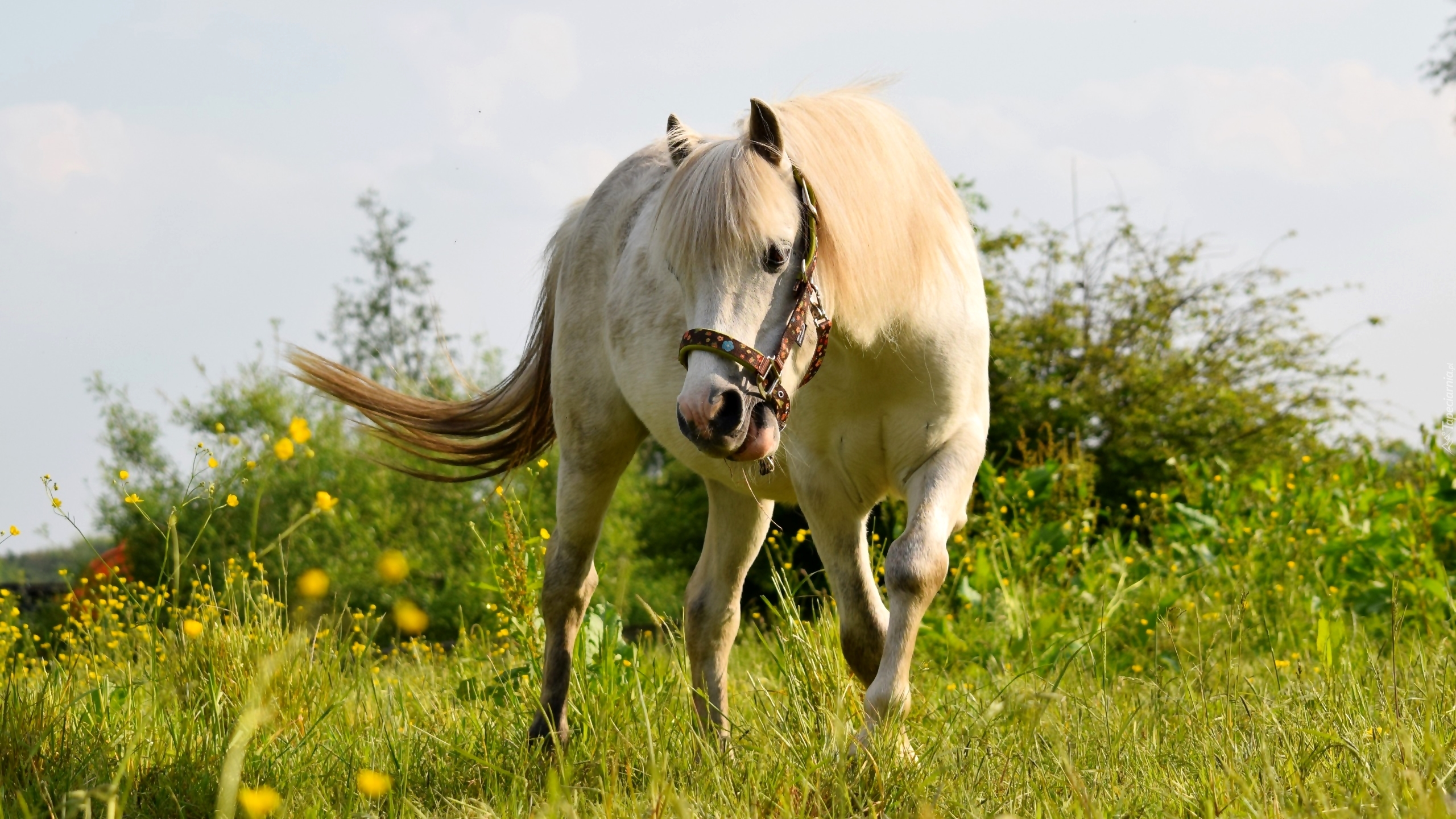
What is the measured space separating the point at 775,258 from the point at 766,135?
0.37 m

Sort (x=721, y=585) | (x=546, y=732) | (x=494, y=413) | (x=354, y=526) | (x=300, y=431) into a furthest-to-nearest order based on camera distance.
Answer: (x=354, y=526) < (x=494, y=413) < (x=721, y=585) < (x=546, y=732) < (x=300, y=431)

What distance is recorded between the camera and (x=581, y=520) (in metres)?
4.04

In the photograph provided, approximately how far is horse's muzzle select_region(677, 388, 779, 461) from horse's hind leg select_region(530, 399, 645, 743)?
5.03 feet

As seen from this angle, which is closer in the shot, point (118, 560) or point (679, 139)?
point (679, 139)

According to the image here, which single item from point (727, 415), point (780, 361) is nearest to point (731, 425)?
point (727, 415)

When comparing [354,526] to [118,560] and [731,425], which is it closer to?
[118,560]

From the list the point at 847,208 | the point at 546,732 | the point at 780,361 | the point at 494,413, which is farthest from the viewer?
the point at 494,413

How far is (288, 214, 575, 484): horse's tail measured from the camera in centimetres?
459

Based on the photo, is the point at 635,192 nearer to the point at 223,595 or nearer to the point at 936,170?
the point at 936,170

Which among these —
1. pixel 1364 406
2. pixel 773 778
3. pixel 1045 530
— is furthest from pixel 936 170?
pixel 1364 406

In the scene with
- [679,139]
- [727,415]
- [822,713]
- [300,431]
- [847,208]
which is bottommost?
[822,713]

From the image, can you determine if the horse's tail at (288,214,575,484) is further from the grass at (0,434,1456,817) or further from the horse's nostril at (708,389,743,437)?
the horse's nostril at (708,389,743,437)

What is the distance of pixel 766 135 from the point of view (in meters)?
2.76

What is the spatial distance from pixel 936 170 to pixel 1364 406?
28.6ft
